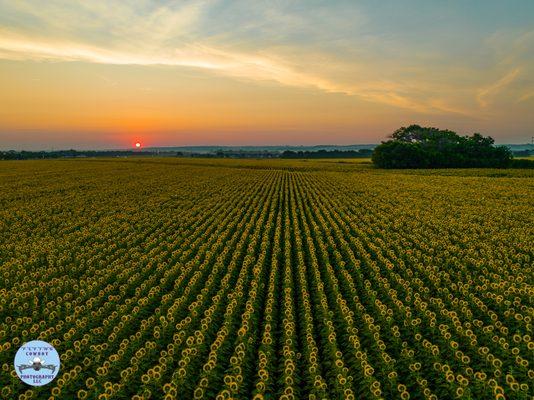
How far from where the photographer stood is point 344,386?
6.16 metres

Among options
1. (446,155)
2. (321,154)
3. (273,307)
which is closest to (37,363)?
(273,307)

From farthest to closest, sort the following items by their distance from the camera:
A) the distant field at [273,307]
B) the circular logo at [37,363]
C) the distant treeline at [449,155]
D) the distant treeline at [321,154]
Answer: the distant treeline at [321,154], the distant treeline at [449,155], the circular logo at [37,363], the distant field at [273,307]

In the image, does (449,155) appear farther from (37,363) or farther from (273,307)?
(37,363)

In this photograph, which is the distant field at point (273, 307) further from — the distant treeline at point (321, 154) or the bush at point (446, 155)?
the distant treeline at point (321, 154)

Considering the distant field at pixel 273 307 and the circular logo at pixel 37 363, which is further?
the circular logo at pixel 37 363

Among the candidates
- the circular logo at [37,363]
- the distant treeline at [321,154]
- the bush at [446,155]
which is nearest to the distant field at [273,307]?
the circular logo at [37,363]

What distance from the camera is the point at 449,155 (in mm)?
76375

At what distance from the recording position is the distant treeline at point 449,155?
7425 cm

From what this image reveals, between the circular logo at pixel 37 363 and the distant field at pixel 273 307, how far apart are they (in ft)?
0.59

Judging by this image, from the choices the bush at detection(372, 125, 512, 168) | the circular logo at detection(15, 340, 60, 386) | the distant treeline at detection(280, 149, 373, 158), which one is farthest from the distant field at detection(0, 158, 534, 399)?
the distant treeline at detection(280, 149, 373, 158)

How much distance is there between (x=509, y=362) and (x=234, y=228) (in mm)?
13874

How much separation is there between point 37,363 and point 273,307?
5304 mm

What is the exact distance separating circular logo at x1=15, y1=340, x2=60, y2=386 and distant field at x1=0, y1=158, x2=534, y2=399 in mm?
180

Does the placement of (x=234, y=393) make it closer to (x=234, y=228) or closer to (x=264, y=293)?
(x=264, y=293)
